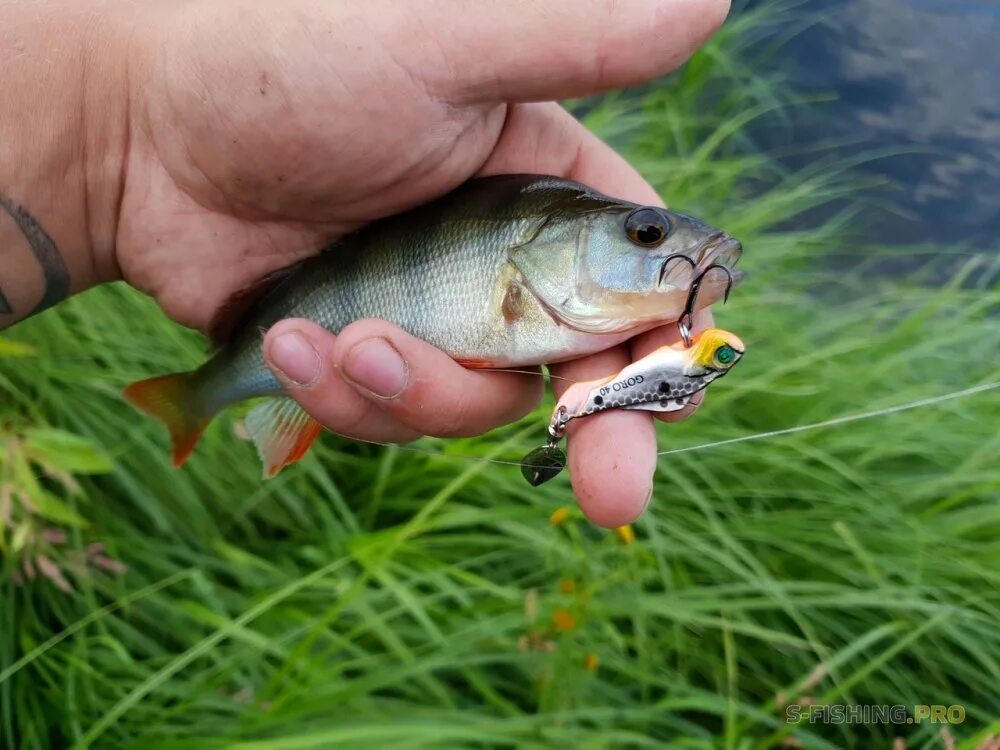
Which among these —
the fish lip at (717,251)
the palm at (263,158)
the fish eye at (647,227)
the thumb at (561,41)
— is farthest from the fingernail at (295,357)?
the fish lip at (717,251)

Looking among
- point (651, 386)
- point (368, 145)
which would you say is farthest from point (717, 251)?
point (368, 145)

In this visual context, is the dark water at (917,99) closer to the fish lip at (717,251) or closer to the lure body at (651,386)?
the fish lip at (717,251)

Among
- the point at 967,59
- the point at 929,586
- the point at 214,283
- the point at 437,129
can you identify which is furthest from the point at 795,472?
the point at 967,59

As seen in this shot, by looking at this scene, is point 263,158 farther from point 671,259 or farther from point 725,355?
point 725,355

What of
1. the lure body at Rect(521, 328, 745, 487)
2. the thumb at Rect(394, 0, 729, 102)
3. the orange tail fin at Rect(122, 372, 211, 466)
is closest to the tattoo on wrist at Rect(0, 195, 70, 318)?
the orange tail fin at Rect(122, 372, 211, 466)

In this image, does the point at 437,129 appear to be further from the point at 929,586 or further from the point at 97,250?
the point at 929,586

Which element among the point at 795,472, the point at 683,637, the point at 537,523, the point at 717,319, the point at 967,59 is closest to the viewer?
the point at 683,637
